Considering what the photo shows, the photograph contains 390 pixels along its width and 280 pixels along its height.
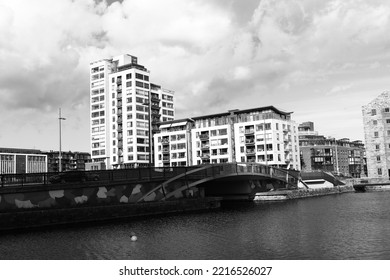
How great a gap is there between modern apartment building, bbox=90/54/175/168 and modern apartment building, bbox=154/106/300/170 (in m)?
7.40

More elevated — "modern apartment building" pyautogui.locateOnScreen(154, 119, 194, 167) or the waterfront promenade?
→ "modern apartment building" pyautogui.locateOnScreen(154, 119, 194, 167)

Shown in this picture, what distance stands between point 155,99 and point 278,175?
80.3 metres

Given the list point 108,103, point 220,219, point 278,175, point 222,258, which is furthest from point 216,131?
point 222,258

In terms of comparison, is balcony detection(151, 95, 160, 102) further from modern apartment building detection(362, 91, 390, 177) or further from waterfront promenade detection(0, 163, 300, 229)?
waterfront promenade detection(0, 163, 300, 229)

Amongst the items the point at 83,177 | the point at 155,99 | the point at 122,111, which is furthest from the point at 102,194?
the point at 155,99

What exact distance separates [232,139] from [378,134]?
138 feet

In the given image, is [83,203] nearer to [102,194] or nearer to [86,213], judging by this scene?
[86,213]

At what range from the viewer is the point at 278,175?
84125 millimetres

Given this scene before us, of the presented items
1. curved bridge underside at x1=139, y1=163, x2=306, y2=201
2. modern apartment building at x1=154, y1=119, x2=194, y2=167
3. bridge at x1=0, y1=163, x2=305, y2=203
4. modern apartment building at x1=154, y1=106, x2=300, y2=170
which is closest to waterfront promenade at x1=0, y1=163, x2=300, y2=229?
bridge at x1=0, y1=163, x2=305, y2=203

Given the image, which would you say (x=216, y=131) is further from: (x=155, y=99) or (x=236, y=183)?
(x=236, y=183)

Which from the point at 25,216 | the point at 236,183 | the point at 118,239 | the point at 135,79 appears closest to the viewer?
the point at 118,239

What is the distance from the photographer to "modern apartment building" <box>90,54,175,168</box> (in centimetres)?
14412
